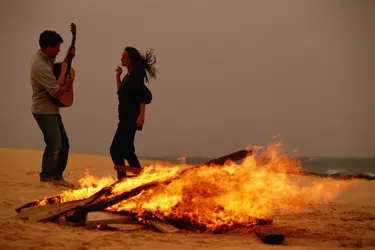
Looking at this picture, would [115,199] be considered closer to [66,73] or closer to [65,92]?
[65,92]

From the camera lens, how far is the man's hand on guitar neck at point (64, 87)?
255 inches

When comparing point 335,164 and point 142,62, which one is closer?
point 142,62

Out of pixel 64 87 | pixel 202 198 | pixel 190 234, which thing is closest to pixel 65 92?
pixel 64 87

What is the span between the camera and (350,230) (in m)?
4.53

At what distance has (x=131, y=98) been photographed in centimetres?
625

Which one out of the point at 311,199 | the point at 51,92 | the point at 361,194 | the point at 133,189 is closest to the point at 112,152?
→ the point at 51,92

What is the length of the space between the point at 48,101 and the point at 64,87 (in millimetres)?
301

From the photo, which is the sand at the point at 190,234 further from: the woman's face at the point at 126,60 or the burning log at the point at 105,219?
the woman's face at the point at 126,60

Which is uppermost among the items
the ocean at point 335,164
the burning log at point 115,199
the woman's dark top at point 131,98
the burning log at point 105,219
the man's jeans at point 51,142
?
the woman's dark top at point 131,98

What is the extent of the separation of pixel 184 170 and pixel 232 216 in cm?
65

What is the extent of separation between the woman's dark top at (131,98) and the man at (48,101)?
0.97 m

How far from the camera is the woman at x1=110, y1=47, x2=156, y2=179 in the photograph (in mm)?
6109

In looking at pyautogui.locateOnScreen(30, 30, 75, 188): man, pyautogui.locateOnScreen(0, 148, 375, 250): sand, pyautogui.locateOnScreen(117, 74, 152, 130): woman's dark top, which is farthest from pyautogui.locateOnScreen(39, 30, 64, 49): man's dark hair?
pyautogui.locateOnScreen(0, 148, 375, 250): sand

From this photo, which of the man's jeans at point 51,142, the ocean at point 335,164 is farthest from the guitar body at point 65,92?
the ocean at point 335,164
